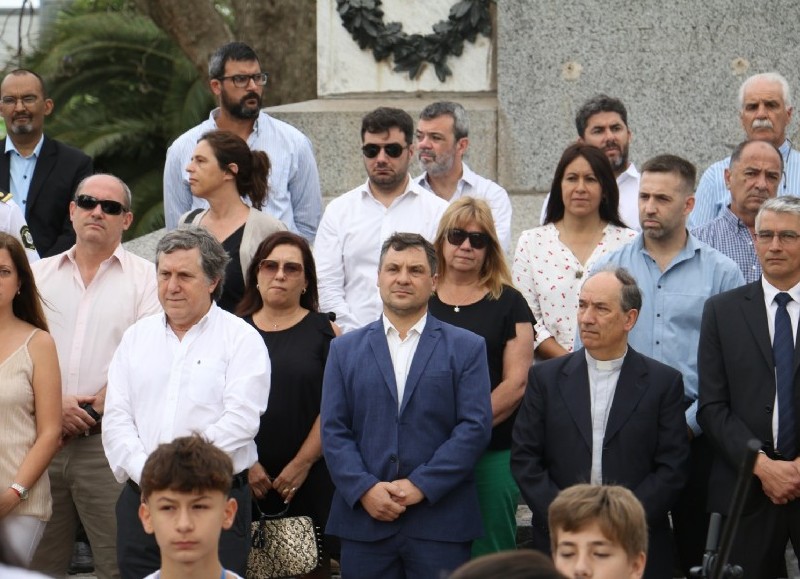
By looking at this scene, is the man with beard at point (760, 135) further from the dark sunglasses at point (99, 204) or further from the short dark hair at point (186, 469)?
the short dark hair at point (186, 469)

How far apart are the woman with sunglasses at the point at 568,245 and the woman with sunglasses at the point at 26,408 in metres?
2.34

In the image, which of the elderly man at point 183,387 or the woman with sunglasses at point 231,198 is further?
the woman with sunglasses at point 231,198

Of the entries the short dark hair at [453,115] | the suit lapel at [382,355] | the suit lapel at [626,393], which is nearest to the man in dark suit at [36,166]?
the short dark hair at [453,115]

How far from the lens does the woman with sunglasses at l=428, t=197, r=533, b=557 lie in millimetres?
7168

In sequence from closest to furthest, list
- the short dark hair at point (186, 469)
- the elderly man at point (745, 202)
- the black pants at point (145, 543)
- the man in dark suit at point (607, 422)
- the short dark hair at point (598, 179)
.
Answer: the short dark hair at point (186, 469), the black pants at point (145, 543), the man in dark suit at point (607, 422), the elderly man at point (745, 202), the short dark hair at point (598, 179)

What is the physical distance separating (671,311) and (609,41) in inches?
148

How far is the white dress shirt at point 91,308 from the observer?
731cm

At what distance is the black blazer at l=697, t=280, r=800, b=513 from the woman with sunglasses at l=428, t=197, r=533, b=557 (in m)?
0.88

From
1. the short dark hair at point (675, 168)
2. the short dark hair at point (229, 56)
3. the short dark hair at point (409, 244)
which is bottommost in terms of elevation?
the short dark hair at point (409, 244)

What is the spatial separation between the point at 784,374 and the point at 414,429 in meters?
1.60

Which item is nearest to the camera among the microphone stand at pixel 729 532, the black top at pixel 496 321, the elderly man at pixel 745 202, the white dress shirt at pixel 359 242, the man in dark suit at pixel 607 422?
the microphone stand at pixel 729 532

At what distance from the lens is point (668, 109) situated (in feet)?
34.5

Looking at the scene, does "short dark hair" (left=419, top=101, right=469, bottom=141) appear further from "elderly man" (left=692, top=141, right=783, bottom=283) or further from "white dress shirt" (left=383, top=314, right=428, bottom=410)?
"white dress shirt" (left=383, top=314, right=428, bottom=410)

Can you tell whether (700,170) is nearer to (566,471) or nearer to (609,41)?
(609,41)
